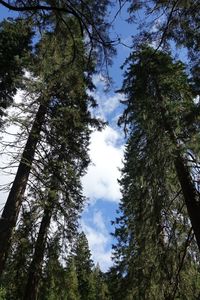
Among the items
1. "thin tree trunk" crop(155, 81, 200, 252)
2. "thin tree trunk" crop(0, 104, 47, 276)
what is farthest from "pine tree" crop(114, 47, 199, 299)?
"thin tree trunk" crop(0, 104, 47, 276)

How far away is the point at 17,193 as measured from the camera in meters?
A: 9.32

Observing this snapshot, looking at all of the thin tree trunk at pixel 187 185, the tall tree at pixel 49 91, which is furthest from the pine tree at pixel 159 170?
the tall tree at pixel 49 91

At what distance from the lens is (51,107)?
11516 millimetres

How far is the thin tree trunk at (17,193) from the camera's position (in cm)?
858

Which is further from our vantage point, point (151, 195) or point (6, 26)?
point (6, 26)

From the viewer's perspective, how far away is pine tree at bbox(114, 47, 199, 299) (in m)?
10.0

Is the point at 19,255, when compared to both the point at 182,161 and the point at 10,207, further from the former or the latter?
the point at 182,161

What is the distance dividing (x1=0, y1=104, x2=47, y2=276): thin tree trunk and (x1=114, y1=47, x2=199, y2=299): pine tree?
3.48 meters

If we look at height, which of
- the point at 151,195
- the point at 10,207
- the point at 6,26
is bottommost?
the point at 10,207

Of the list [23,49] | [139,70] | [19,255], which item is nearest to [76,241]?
[19,255]

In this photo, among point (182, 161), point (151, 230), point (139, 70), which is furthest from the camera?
point (139, 70)

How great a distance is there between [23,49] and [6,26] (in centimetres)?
133

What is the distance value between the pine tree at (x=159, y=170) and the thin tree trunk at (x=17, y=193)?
137 inches

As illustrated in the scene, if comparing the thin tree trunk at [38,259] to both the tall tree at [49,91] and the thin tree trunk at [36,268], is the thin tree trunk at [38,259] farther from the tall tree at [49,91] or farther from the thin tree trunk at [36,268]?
the tall tree at [49,91]
